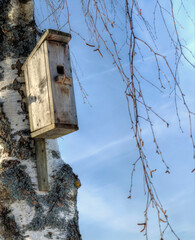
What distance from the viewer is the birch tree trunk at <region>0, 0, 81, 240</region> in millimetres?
1828

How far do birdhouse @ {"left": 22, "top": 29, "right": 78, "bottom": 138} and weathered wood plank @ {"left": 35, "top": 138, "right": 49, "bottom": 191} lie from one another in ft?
0.25

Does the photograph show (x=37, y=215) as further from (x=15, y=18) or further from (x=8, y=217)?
(x=15, y=18)

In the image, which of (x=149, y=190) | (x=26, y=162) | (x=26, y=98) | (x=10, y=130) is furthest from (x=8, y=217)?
(x=149, y=190)

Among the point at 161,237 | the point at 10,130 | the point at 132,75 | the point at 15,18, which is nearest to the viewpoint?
the point at 161,237

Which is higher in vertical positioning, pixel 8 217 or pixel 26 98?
pixel 26 98

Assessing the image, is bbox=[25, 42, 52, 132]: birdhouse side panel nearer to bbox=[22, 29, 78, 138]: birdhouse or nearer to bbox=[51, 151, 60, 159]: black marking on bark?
bbox=[22, 29, 78, 138]: birdhouse

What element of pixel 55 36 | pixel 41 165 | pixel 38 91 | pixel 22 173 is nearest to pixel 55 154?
pixel 41 165

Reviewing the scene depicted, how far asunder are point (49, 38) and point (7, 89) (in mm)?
445

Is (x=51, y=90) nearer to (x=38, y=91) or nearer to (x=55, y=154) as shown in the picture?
(x=38, y=91)

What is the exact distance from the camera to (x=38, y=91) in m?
1.91

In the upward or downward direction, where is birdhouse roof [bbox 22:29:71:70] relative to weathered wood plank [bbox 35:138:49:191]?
upward

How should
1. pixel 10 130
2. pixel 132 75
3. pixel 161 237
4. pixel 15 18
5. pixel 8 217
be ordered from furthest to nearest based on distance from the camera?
pixel 15 18 < pixel 10 130 < pixel 8 217 < pixel 132 75 < pixel 161 237

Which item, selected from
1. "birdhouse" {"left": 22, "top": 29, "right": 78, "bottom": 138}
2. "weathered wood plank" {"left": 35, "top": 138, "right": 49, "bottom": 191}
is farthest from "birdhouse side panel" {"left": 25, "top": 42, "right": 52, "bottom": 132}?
"weathered wood plank" {"left": 35, "top": 138, "right": 49, "bottom": 191}

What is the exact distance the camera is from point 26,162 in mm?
1935
